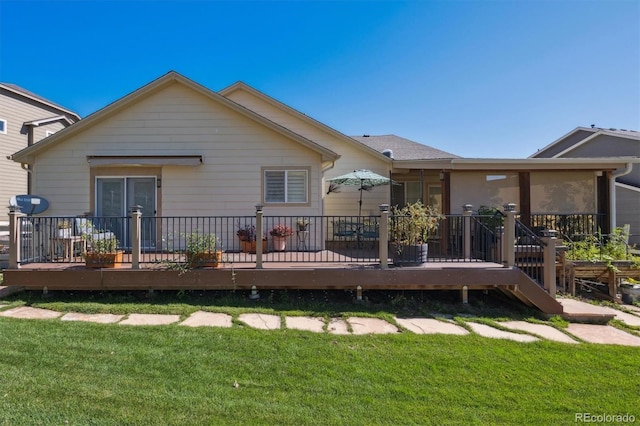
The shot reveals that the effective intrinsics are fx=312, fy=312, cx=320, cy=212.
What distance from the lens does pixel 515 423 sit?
2729 mm

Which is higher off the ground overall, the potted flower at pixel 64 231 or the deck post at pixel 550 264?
the potted flower at pixel 64 231

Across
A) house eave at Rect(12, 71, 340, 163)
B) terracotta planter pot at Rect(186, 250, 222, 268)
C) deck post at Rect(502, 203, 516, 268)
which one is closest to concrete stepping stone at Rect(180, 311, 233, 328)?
terracotta planter pot at Rect(186, 250, 222, 268)

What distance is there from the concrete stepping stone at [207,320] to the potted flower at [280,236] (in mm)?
2786

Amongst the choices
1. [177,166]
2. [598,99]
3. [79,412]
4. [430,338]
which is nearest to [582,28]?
[598,99]

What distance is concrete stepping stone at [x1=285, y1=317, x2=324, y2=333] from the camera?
464 centimetres

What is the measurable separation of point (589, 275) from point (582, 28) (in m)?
7.65

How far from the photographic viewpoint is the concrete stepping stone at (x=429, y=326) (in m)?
4.67

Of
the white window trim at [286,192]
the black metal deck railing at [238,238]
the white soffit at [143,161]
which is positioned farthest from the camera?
the white window trim at [286,192]

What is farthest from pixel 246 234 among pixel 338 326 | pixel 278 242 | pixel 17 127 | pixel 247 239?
pixel 17 127

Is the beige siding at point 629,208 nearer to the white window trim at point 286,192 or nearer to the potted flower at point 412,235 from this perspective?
the potted flower at point 412,235

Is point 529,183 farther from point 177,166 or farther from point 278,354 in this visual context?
point 177,166

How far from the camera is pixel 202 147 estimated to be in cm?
816

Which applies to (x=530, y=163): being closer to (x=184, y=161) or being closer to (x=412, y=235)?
(x=412, y=235)

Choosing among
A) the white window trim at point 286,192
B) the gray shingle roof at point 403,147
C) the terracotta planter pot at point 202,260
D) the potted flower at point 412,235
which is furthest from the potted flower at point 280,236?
the gray shingle roof at point 403,147
